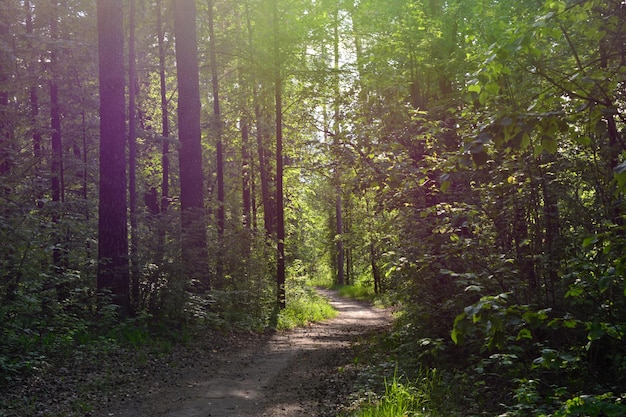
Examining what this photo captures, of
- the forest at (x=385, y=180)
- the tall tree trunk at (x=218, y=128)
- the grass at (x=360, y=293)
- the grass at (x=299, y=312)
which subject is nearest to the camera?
the forest at (x=385, y=180)

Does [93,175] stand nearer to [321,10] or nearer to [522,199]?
[321,10]

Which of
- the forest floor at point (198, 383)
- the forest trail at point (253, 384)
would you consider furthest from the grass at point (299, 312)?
the forest floor at point (198, 383)

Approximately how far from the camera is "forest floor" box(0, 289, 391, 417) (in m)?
→ 6.73

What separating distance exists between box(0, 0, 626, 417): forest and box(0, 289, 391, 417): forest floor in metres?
0.63

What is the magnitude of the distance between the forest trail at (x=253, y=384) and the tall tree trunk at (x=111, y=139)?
3640mm

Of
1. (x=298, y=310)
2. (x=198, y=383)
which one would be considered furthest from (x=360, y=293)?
(x=198, y=383)

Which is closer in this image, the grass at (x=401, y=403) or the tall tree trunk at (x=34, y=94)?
the grass at (x=401, y=403)

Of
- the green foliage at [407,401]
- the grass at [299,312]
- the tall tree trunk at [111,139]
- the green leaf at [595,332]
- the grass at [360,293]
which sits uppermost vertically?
the tall tree trunk at [111,139]

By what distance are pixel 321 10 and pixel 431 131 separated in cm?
1150

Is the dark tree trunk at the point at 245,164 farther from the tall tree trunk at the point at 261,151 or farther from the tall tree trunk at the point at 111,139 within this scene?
the tall tree trunk at the point at 111,139

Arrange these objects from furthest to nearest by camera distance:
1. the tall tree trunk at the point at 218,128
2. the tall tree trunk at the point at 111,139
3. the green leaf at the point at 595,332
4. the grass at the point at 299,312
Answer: the grass at the point at 299,312
the tall tree trunk at the point at 218,128
the tall tree trunk at the point at 111,139
the green leaf at the point at 595,332

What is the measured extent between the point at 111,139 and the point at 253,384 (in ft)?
23.6

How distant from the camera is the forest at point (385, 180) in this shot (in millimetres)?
4012

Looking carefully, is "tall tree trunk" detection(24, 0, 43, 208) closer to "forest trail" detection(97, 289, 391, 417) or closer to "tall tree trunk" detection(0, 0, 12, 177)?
"tall tree trunk" detection(0, 0, 12, 177)
